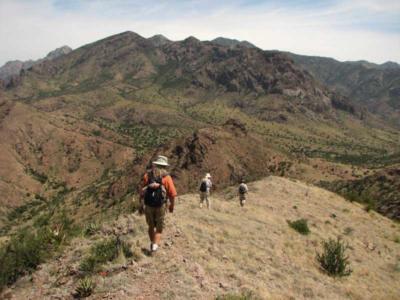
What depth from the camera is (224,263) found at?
1212 centimetres

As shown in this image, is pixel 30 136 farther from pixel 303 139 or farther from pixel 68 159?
pixel 303 139

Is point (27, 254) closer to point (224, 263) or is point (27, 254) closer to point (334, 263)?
point (224, 263)

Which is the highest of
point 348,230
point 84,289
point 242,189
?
point 84,289

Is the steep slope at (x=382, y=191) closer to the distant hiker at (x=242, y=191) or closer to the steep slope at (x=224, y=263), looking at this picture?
the distant hiker at (x=242, y=191)

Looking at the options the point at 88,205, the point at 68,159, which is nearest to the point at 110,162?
the point at 68,159

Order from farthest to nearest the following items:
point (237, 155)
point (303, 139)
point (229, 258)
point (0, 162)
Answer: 1. point (303, 139)
2. point (0, 162)
3. point (237, 155)
4. point (229, 258)

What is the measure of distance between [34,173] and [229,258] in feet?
393

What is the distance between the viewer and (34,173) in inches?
4801

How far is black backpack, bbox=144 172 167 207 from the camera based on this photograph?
10547mm

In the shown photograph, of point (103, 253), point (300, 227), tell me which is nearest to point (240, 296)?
point (103, 253)

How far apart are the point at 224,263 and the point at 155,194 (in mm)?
3223

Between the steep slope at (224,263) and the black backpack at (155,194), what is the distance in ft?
5.45

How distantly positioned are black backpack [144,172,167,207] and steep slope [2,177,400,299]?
1.66 m

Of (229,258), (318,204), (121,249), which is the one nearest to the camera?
(121,249)
